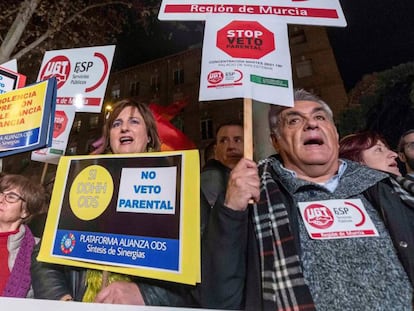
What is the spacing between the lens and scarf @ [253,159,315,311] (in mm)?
900

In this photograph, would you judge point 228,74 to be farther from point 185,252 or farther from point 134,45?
point 134,45

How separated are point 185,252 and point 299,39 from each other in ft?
4.52

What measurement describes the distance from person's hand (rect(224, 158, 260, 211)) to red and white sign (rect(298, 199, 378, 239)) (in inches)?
8.6

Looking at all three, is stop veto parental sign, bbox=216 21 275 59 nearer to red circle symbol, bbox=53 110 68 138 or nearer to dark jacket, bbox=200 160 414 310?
dark jacket, bbox=200 160 414 310

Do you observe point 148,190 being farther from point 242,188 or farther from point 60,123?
point 60,123

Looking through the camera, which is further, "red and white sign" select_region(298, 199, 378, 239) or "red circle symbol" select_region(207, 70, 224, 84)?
"red circle symbol" select_region(207, 70, 224, 84)

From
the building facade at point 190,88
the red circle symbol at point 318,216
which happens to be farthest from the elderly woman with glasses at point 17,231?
the red circle symbol at point 318,216

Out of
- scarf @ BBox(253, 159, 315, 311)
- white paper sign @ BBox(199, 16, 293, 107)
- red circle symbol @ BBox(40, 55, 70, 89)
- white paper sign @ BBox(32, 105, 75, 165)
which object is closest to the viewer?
scarf @ BBox(253, 159, 315, 311)

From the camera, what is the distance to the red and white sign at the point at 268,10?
4.16ft

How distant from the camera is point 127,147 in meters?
1.30

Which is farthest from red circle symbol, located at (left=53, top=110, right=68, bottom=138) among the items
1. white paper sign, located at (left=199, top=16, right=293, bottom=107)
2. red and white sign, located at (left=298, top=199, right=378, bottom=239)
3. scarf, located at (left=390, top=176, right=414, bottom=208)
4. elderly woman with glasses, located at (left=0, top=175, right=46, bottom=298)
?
scarf, located at (left=390, top=176, right=414, bottom=208)

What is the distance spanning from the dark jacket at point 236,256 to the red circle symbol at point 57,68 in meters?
1.52

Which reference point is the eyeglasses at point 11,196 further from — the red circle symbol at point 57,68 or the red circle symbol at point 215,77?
the red circle symbol at point 215,77

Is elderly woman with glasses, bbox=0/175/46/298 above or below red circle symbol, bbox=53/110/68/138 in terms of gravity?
below
